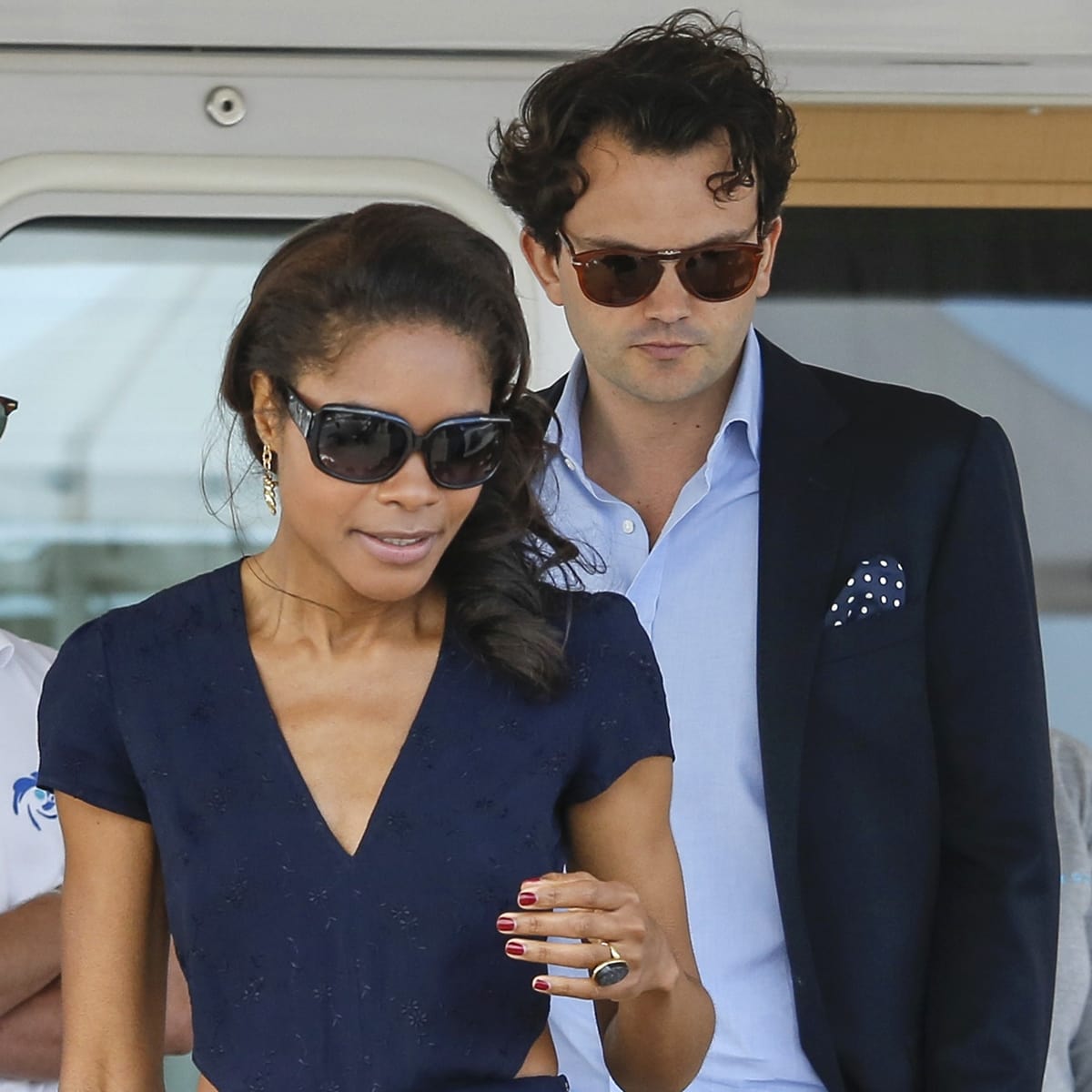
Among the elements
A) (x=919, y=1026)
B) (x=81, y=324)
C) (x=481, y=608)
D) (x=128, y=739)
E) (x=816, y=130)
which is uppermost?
(x=816, y=130)

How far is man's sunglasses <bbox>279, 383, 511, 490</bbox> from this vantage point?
1.56 metres

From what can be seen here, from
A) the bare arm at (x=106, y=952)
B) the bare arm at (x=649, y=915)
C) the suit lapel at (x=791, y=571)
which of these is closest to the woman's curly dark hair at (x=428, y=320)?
the bare arm at (x=649, y=915)

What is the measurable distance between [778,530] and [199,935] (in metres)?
0.89

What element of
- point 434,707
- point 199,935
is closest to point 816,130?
point 434,707

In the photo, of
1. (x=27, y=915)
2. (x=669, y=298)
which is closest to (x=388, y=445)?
(x=669, y=298)

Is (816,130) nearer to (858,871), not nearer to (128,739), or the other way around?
(858,871)

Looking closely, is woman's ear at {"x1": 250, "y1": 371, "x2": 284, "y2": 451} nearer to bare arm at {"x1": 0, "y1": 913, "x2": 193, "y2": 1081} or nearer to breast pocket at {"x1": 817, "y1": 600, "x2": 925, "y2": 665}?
breast pocket at {"x1": 817, "y1": 600, "x2": 925, "y2": 665}

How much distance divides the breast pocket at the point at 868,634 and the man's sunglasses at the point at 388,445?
2.28ft

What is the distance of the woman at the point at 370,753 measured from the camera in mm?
1581

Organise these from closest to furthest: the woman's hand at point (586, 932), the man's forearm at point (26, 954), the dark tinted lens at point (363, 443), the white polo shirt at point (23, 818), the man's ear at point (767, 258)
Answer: the woman's hand at point (586, 932)
the dark tinted lens at point (363, 443)
the man's ear at point (767, 258)
the man's forearm at point (26, 954)
the white polo shirt at point (23, 818)

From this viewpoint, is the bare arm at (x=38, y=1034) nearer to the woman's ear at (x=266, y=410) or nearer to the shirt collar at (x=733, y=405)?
the shirt collar at (x=733, y=405)

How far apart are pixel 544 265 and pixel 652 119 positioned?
0.25 metres

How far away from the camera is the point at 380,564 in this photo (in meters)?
1.62

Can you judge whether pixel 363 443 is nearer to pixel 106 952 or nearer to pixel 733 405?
pixel 106 952
